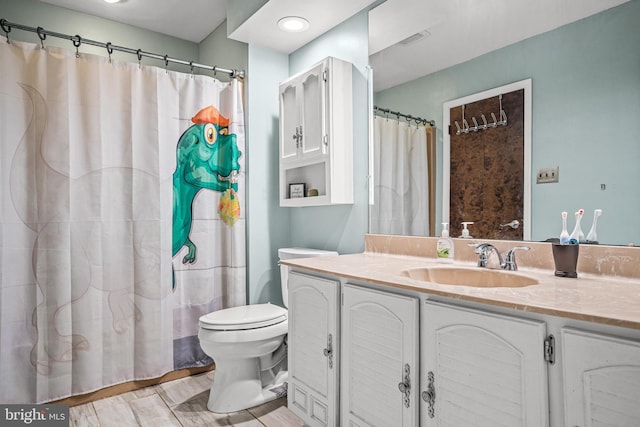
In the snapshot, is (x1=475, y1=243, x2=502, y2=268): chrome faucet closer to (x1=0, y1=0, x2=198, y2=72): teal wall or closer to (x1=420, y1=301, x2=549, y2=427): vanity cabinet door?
(x1=420, y1=301, x2=549, y2=427): vanity cabinet door

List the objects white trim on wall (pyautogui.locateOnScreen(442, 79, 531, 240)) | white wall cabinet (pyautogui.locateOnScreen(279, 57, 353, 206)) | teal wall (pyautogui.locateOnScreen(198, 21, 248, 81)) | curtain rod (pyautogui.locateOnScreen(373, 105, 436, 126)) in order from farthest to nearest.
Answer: teal wall (pyautogui.locateOnScreen(198, 21, 248, 81)), white wall cabinet (pyautogui.locateOnScreen(279, 57, 353, 206)), curtain rod (pyautogui.locateOnScreen(373, 105, 436, 126)), white trim on wall (pyautogui.locateOnScreen(442, 79, 531, 240))

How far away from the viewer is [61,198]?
6.76 ft

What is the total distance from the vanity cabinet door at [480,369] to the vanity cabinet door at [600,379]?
0.06 meters

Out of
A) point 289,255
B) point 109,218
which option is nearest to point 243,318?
point 289,255

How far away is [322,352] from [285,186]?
4.02 ft

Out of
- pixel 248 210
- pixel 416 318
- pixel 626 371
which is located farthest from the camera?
pixel 248 210

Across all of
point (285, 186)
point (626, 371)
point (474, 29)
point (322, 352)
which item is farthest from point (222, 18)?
point (626, 371)

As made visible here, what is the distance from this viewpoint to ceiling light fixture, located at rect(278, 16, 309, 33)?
7.44 feet

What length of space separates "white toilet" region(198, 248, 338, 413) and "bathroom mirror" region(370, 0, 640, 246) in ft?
4.55

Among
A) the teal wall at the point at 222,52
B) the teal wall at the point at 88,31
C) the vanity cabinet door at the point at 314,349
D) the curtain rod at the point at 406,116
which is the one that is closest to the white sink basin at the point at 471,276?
the vanity cabinet door at the point at 314,349

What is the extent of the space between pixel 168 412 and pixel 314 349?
99 centimetres

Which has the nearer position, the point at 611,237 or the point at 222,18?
the point at 611,237

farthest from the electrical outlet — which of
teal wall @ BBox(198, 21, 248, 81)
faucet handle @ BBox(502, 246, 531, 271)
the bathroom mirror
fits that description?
teal wall @ BBox(198, 21, 248, 81)

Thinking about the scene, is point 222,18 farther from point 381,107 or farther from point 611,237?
point 611,237
